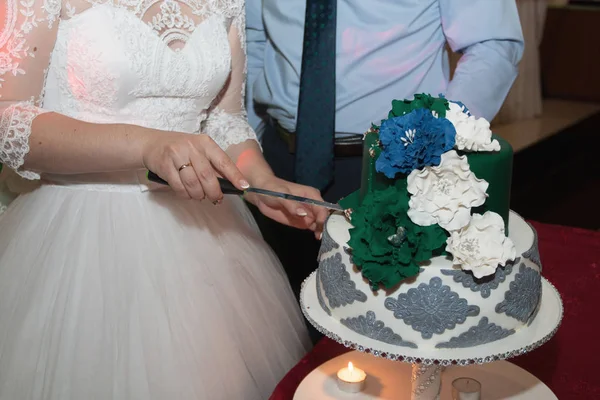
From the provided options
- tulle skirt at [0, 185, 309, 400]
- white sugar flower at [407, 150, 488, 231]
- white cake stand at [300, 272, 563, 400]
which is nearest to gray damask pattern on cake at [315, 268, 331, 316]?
white cake stand at [300, 272, 563, 400]

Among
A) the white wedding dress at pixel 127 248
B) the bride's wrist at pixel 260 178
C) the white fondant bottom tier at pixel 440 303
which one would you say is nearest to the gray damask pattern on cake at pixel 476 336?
the white fondant bottom tier at pixel 440 303

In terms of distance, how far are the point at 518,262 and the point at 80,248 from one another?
938 mm

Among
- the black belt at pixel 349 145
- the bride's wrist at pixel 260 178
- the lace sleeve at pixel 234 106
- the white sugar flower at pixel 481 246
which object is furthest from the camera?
the black belt at pixel 349 145

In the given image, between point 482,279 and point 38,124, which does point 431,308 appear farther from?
point 38,124

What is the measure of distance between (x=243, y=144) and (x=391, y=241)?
0.81 metres

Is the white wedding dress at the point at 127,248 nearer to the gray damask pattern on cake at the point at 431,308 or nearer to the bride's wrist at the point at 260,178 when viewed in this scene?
the bride's wrist at the point at 260,178

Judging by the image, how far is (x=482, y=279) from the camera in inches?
45.6

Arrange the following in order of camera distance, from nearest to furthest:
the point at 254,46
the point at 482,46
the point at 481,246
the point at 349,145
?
the point at 481,246, the point at 482,46, the point at 349,145, the point at 254,46

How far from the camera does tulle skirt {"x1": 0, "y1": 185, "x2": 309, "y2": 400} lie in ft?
5.04

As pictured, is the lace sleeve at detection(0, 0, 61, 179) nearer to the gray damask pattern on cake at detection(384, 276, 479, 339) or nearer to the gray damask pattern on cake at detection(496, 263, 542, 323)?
the gray damask pattern on cake at detection(384, 276, 479, 339)

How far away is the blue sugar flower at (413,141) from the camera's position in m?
1.13

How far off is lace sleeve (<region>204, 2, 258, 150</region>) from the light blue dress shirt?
201 millimetres

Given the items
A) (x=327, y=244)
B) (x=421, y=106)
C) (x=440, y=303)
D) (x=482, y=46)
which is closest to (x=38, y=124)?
(x=327, y=244)

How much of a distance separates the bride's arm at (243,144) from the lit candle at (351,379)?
324 mm
